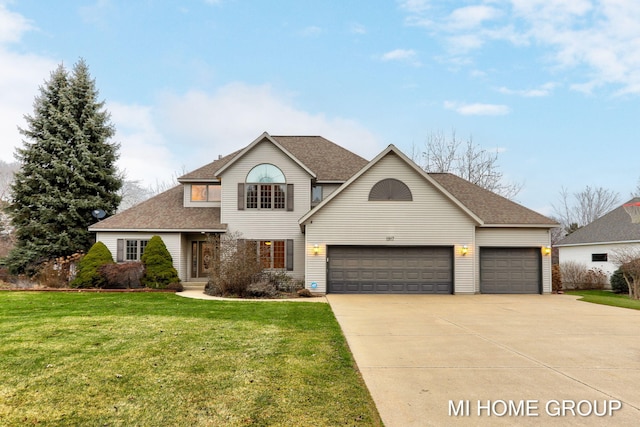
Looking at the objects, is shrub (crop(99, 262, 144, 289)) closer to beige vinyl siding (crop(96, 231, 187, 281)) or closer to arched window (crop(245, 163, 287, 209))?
beige vinyl siding (crop(96, 231, 187, 281))

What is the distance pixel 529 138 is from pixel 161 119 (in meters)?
33.0

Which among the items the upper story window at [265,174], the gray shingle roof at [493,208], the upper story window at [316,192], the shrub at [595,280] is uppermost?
the upper story window at [265,174]

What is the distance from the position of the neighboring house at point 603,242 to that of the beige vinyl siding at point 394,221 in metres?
10.6

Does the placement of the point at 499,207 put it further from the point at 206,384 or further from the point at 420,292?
the point at 206,384

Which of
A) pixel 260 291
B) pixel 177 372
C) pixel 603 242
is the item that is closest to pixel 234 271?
pixel 260 291

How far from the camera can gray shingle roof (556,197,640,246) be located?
20.8 metres

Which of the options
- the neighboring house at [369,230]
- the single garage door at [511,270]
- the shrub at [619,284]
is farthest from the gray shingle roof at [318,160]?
the shrub at [619,284]

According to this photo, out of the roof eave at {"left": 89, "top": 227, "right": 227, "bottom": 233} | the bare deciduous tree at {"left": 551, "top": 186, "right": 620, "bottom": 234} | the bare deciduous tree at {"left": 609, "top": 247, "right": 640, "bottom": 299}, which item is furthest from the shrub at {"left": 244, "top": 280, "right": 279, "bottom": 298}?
the bare deciduous tree at {"left": 551, "top": 186, "right": 620, "bottom": 234}

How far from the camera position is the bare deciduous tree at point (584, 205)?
157 ft

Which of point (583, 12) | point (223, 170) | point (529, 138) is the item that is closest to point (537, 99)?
point (529, 138)

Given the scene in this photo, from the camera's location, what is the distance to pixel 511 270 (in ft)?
56.2

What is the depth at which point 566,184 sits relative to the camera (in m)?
52.1

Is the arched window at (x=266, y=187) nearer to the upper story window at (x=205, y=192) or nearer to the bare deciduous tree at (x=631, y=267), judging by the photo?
the upper story window at (x=205, y=192)

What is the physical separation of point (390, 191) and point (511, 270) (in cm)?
658
